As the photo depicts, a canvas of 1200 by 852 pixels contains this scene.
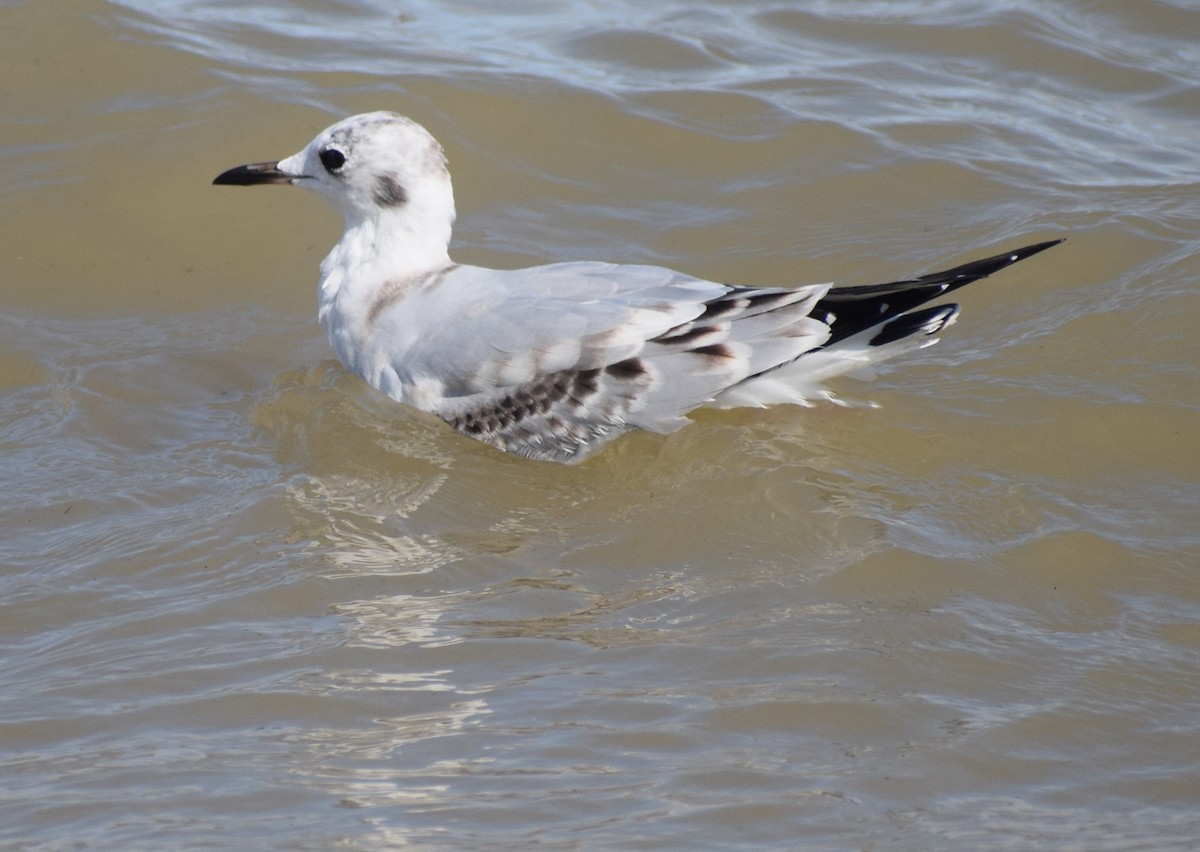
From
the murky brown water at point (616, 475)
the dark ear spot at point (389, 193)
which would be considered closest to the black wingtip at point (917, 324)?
the murky brown water at point (616, 475)

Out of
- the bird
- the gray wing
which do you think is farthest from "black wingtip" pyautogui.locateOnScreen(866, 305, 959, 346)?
the gray wing

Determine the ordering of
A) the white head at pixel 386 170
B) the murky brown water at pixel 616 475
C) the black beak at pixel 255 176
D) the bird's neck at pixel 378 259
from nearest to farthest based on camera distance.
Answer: the murky brown water at pixel 616 475, the bird's neck at pixel 378 259, the white head at pixel 386 170, the black beak at pixel 255 176

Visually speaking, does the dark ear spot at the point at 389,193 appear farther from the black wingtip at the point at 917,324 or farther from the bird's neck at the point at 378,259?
the black wingtip at the point at 917,324

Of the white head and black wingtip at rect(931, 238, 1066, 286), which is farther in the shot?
the white head

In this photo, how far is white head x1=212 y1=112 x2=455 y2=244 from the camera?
622cm

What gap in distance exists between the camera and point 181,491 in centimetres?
522

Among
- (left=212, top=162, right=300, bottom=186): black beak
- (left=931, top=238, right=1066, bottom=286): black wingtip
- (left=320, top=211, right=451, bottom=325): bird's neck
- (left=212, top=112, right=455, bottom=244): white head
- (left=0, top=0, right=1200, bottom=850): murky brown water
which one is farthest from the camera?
(left=212, top=162, right=300, bottom=186): black beak

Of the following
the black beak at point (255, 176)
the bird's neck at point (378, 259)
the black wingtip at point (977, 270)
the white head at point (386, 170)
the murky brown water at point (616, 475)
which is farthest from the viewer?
the black beak at point (255, 176)

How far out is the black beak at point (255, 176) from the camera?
20.9 feet

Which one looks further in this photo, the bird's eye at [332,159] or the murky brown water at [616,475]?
the bird's eye at [332,159]

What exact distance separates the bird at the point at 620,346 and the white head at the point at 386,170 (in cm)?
56

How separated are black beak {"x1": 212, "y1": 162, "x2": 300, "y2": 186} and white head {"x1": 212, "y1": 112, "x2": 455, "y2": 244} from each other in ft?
0.13

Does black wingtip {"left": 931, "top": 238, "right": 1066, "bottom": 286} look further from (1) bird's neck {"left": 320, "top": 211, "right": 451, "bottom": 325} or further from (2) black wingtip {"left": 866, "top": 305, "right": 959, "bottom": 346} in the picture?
(1) bird's neck {"left": 320, "top": 211, "right": 451, "bottom": 325}

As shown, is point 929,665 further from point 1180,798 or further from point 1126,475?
point 1126,475
